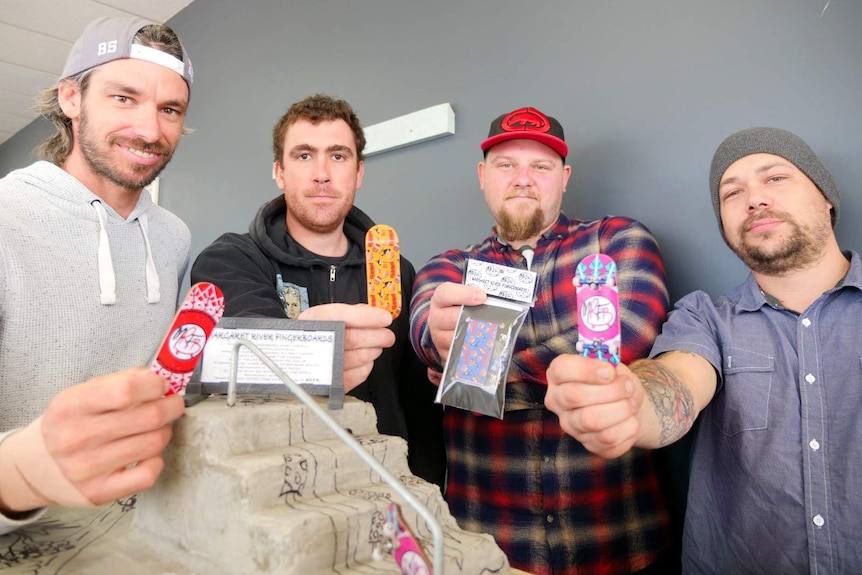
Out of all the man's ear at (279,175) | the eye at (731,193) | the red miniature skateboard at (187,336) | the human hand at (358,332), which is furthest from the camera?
the man's ear at (279,175)

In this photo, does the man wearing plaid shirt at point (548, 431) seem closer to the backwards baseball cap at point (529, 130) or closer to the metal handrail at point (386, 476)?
the backwards baseball cap at point (529, 130)

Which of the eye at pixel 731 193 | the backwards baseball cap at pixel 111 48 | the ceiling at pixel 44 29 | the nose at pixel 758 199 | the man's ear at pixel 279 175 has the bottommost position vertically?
the nose at pixel 758 199

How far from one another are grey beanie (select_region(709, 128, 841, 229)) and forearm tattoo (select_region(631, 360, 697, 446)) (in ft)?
1.69

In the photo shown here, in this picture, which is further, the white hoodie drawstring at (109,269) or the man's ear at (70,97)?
the man's ear at (70,97)

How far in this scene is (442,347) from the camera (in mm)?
1210

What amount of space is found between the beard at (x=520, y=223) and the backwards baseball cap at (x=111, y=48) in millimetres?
890

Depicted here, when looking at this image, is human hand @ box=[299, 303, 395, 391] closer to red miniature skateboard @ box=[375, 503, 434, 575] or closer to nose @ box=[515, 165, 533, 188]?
red miniature skateboard @ box=[375, 503, 434, 575]

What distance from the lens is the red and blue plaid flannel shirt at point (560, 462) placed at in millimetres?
1333

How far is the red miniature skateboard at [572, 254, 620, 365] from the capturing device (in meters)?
0.83

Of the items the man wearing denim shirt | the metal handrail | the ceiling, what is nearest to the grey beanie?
the man wearing denim shirt

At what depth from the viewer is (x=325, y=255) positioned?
1.66 metres

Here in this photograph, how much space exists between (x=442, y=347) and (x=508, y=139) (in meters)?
Answer: 0.69

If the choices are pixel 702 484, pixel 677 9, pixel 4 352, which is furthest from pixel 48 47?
pixel 702 484

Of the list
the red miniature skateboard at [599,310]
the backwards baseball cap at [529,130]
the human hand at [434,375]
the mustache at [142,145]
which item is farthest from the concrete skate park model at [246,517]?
the backwards baseball cap at [529,130]
